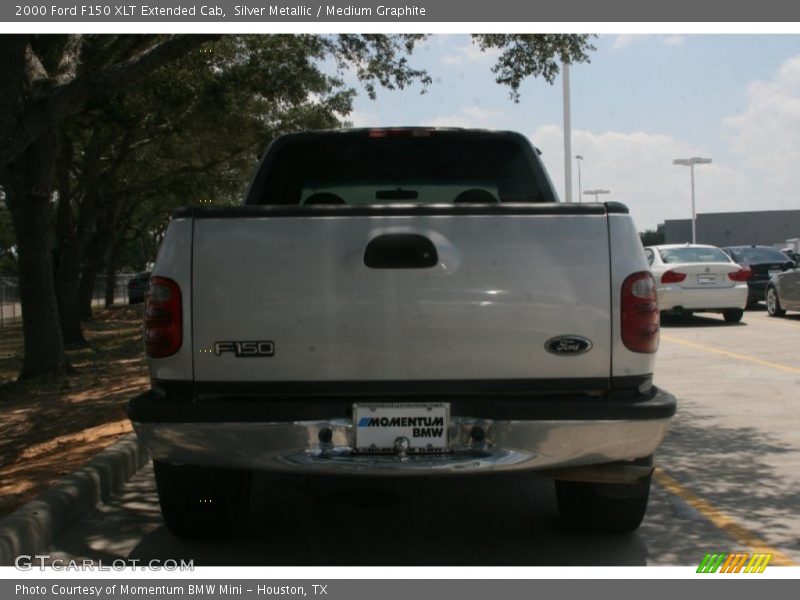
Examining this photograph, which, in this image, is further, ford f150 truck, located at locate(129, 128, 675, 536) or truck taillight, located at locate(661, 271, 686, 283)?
truck taillight, located at locate(661, 271, 686, 283)

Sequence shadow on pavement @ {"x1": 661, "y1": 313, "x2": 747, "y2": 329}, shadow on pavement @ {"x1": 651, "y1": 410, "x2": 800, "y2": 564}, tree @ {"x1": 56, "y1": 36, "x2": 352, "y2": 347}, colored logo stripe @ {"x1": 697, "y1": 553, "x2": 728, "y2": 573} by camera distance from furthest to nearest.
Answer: shadow on pavement @ {"x1": 661, "y1": 313, "x2": 747, "y2": 329}, tree @ {"x1": 56, "y1": 36, "x2": 352, "y2": 347}, shadow on pavement @ {"x1": 651, "y1": 410, "x2": 800, "y2": 564}, colored logo stripe @ {"x1": 697, "y1": 553, "x2": 728, "y2": 573}

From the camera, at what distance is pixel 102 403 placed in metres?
10.6

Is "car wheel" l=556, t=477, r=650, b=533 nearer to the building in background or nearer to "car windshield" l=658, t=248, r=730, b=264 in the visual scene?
"car windshield" l=658, t=248, r=730, b=264

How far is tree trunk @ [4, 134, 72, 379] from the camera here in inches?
514

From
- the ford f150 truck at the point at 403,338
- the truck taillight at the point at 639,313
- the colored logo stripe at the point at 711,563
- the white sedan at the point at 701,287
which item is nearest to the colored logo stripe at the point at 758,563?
the colored logo stripe at the point at 711,563

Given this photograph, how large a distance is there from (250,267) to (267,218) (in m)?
0.22

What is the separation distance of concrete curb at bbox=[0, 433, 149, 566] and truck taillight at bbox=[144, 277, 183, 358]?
1.27 metres

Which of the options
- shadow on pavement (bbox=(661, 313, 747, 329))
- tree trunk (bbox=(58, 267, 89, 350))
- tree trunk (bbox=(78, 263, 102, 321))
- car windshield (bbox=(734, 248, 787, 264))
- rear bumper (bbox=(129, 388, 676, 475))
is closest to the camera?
rear bumper (bbox=(129, 388, 676, 475))

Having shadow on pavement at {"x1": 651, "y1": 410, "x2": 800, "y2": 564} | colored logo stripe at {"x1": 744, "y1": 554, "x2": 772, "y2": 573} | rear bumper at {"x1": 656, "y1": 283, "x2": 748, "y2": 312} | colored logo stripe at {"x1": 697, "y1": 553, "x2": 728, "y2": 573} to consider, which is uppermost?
rear bumper at {"x1": 656, "y1": 283, "x2": 748, "y2": 312}

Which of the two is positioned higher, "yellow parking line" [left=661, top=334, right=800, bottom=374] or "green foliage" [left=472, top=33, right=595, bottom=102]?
"green foliage" [left=472, top=33, right=595, bottom=102]

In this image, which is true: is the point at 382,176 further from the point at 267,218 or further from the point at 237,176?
the point at 237,176

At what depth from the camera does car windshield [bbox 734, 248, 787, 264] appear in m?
23.0

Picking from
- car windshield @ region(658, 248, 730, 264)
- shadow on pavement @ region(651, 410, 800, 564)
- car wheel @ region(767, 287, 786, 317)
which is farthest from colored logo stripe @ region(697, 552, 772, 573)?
car wheel @ region(767, 287, 786, 317)

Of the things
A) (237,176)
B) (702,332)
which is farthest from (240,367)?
(237,176)
